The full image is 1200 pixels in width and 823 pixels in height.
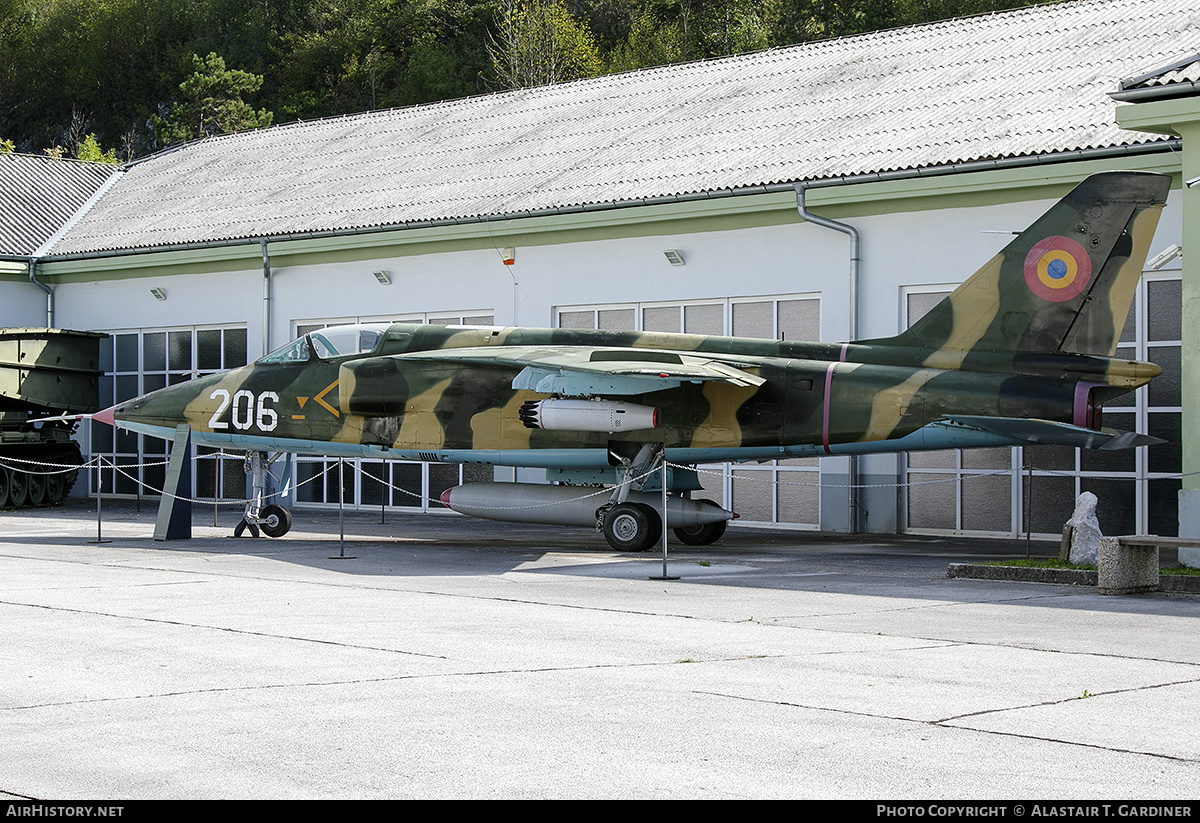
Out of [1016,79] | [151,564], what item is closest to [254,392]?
Answer: [151,564]

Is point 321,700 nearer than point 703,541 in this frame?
Yes

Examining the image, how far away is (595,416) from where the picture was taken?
15828mm

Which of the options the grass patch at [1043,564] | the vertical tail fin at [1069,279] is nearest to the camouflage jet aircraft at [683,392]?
→ the vertical tail fin at [1069,279]

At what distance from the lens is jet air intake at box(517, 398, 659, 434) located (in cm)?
1585

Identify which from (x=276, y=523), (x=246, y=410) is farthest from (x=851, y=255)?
(x=276, y=523)

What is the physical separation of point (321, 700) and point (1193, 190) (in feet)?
34.3

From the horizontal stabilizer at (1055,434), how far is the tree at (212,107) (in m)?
52.7

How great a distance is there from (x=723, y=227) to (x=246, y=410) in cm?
763

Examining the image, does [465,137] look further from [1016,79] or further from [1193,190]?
[1193,190]

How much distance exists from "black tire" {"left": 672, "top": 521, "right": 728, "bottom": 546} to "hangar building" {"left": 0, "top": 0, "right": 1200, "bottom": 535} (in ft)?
8.49

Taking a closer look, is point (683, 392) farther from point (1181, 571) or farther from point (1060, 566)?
point (1181, 571)

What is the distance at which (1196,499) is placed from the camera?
1315 cm

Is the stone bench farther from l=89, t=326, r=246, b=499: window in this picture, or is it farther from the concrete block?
l=89, t=326, r=246, b=499: window

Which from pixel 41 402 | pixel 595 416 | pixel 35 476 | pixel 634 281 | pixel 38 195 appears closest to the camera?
pixel 595 416
